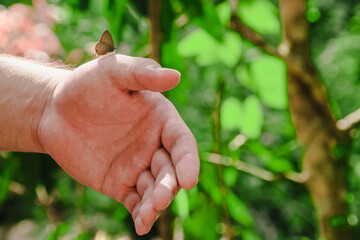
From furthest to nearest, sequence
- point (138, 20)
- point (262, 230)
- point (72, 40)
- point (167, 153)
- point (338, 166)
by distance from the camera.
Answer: point (262, 230) < point (72, 40) < point (338, 166) < point (138, 20) < point (167, 153)

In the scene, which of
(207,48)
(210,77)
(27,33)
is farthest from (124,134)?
(210,77)

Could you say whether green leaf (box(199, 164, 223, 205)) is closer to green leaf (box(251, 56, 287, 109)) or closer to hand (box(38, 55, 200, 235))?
green leaf (box(251, 56, 287, 109))

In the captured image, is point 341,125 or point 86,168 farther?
point 341,125

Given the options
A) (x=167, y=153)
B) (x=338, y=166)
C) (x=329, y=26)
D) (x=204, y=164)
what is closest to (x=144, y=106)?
(x=167, y=153)

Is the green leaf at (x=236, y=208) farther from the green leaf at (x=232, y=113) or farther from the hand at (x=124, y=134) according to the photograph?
the hand at (x=124, y=134)

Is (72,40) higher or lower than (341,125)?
lower

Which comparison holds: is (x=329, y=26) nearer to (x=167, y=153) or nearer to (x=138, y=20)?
(x=138, y=20)

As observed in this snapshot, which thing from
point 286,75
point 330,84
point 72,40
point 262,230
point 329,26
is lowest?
point 262,230

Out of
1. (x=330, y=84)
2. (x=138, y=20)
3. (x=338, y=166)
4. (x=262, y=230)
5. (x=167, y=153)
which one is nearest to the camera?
(x=167, y=153)
